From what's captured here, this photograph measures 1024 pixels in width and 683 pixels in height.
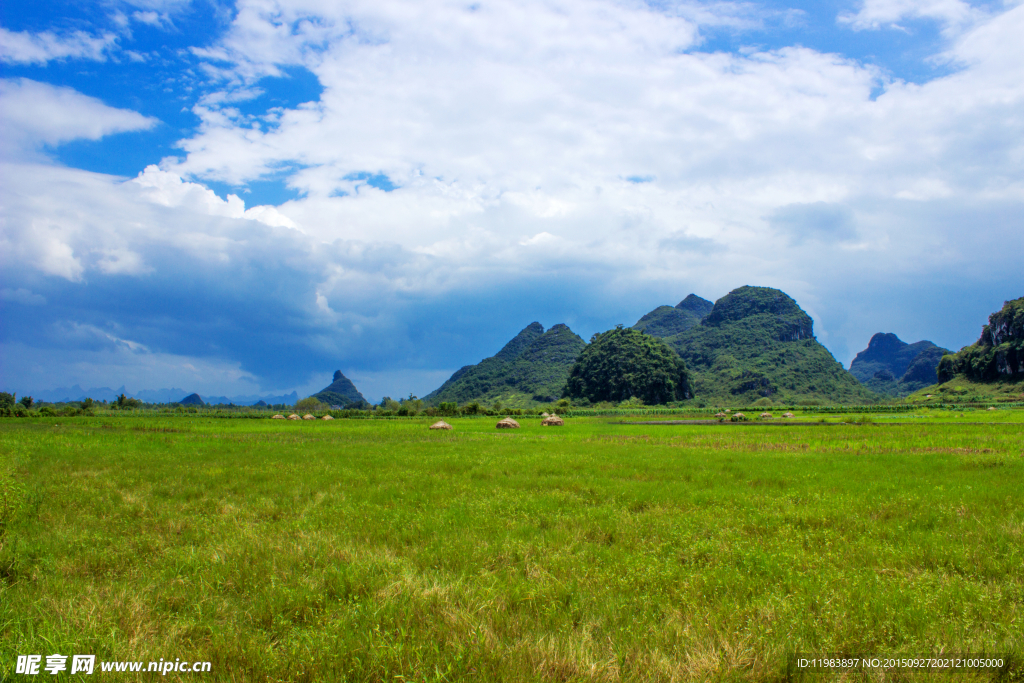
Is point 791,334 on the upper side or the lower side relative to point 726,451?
upper

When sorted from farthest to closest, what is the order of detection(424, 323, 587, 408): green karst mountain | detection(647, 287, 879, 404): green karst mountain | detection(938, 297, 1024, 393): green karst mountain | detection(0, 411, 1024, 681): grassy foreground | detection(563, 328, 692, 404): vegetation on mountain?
detection(424, 323, 587, 408): green karst mountain
detection(647, 287, 879, 404): green karst mountain
detection(563, 328, 692, 404): vegetation on mountain
detection(938, 297, 1024, 393): green karst mountain
detection(0, 411, 1024, 681): grassy foreground

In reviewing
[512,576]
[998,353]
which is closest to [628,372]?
[998,353]

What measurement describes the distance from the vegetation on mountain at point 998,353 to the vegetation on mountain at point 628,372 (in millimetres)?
74082

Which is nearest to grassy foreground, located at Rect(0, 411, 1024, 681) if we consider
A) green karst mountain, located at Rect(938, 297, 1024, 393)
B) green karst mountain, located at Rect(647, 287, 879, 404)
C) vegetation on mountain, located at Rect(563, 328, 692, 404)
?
vegetation on mountain, located at Rect(563, 328, 692, 404)

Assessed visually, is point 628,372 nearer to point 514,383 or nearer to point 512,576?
point 514,383

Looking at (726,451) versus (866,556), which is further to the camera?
(726,451)

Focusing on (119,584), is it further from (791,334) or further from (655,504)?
(791,334)

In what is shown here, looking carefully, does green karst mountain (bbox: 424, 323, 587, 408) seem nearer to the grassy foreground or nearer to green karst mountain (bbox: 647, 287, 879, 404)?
green karst mountain (bbox: 647, 287, 879, 404)

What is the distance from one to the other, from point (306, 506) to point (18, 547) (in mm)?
4121

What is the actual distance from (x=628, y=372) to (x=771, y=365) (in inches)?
2606

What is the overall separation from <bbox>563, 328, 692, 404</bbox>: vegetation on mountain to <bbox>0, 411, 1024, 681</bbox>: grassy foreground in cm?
12148

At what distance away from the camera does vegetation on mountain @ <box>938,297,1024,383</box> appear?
382ft

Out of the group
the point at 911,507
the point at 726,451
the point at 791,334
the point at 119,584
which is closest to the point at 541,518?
the point at 119,584

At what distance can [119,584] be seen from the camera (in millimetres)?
5570
